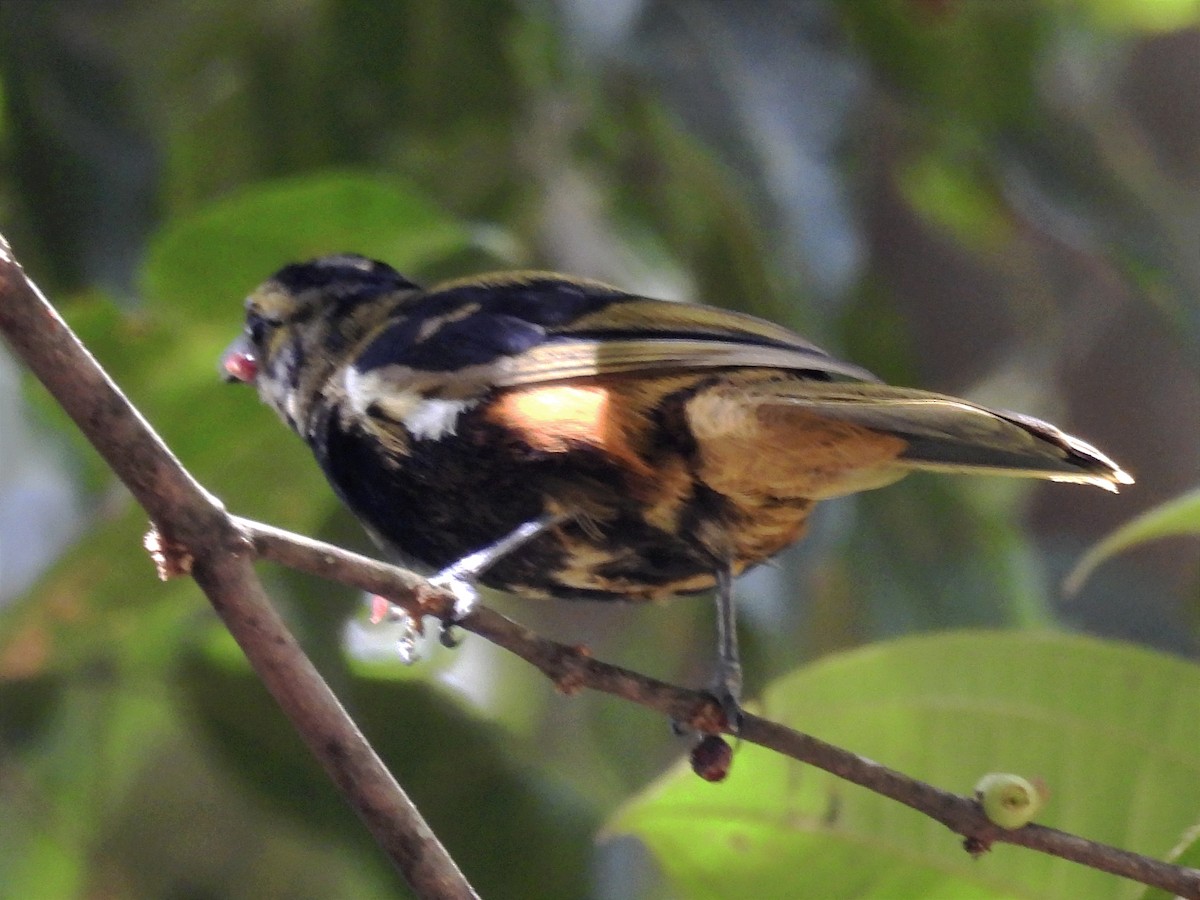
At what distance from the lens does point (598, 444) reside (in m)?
1.74

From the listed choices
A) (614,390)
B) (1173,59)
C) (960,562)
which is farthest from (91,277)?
(1173,59)

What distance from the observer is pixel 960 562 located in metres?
3.07

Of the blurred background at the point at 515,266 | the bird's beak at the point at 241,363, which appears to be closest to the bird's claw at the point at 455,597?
the bird's beak at the point at 241,363

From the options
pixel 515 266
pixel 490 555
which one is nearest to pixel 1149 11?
pixel 515 266

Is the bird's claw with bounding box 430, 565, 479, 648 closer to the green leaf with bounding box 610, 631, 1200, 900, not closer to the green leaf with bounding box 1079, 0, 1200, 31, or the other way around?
the green leaf with bounding box 610, 631, 1200, 900

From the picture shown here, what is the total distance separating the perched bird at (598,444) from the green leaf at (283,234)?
0.42m

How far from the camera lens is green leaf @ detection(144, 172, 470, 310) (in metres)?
2.30

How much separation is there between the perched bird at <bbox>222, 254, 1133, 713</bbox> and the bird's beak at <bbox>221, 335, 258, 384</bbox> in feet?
1.38

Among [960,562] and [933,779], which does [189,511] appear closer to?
[933,779]

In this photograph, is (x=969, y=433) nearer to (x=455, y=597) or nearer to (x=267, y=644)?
(x=455, y=597)

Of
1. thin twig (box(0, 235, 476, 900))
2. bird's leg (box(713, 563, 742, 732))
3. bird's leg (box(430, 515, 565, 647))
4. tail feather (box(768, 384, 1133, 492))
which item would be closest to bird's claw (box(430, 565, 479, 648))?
bird's leg (box(430, 515, 565, 647))

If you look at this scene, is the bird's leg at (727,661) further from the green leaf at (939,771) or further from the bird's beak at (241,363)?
the bird's beak at (241,363)

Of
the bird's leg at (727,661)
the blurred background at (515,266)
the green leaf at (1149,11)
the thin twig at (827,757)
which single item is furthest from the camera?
the green leaf at (1149,11)

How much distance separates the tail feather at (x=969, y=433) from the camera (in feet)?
4.42
